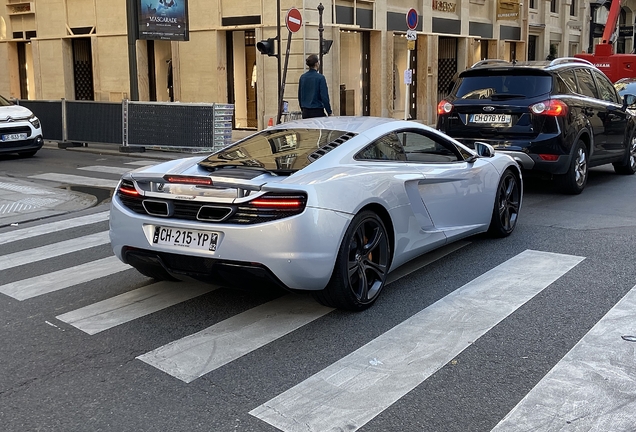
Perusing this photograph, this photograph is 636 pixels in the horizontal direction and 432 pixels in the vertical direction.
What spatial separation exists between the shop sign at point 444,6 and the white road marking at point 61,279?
2012 centimetres

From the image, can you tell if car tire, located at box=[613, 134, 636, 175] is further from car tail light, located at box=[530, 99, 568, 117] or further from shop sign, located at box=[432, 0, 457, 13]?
shop sign, located at box=[432, 0, 457, 13]

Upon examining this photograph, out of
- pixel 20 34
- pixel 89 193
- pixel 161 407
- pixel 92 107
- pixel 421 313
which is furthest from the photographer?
pixel 20 34

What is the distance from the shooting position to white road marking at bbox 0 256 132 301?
572cm

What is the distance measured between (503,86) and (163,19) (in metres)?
9.75

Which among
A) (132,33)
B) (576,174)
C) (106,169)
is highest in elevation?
(132,33)

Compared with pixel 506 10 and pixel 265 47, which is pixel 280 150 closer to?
pixel 265 47

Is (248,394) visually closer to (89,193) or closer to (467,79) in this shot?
(467,79)

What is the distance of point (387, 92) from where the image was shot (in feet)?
74.5

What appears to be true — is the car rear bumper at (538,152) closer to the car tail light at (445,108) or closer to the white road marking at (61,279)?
the car tail light at (445,108)

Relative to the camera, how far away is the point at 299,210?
456 cm

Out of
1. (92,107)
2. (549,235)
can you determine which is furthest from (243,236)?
(92,107)

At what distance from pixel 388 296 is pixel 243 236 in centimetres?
140

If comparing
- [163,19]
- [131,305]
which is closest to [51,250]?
[131,305]

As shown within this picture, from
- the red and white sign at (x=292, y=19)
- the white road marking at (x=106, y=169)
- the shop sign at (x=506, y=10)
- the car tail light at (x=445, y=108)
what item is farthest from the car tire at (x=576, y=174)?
the shop sign at (x=506, y=10)
